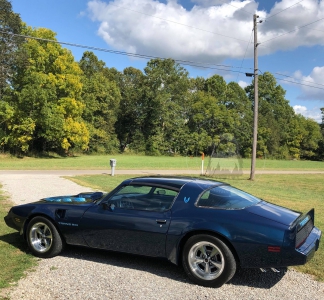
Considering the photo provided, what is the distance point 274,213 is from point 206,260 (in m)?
1.07

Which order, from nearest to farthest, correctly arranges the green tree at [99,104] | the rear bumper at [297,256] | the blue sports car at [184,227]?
the rear bumper at [297,256] < the blue sports car at [184,227] < the green tree at [99,104]

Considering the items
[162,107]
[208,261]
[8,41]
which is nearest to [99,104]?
[162,107]

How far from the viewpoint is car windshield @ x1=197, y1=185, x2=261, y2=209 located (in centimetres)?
448

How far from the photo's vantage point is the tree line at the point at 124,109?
3866cm

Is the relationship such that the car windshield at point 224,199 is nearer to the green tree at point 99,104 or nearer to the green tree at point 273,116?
the green tree at point 99,104

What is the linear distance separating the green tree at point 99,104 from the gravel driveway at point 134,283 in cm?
4818

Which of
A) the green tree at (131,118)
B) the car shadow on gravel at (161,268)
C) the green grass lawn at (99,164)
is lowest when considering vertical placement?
the green grass lawn at (99,164)

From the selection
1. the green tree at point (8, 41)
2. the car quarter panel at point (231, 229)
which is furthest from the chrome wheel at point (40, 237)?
the green tree at point (8, 41)

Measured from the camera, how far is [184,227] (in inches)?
169

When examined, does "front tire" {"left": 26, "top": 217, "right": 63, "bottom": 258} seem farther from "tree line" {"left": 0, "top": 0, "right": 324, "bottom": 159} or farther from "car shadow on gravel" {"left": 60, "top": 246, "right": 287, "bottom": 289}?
"tree line" {"left": 0, "top": 0, "right": 324, "bottom": 159}

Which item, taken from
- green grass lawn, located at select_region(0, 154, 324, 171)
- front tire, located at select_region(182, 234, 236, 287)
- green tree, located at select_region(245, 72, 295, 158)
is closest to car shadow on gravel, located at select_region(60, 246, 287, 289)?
front tire, located at select_region(182, 234, 236, 287)

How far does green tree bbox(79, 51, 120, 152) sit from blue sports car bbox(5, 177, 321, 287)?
47.8 m

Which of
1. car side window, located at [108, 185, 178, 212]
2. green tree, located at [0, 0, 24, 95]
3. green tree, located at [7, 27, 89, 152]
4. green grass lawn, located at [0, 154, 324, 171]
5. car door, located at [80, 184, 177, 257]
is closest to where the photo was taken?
car door, located at [80, 184, 177, 257]

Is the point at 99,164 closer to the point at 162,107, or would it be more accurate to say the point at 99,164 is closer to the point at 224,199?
the point at 224,199
